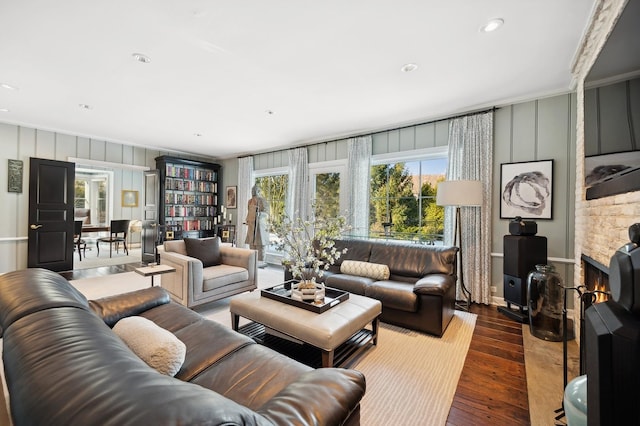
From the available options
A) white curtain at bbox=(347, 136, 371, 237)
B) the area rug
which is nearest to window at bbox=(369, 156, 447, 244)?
white curtain at bbox=(347, 136, 371, 237)

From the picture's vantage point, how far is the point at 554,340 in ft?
8.78

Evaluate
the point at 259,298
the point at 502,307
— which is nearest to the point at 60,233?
the point at 259,298

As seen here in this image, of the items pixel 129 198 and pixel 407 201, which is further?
pixel 129 198

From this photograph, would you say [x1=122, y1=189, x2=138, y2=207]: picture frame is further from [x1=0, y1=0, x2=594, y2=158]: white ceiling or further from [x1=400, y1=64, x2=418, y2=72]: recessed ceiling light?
[x1=400, y1=64, x2=418, y2=72]: recessed ceiling light

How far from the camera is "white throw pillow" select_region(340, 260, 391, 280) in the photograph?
136 inches

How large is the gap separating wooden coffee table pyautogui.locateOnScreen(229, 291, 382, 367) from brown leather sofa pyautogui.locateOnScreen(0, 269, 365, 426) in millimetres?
516

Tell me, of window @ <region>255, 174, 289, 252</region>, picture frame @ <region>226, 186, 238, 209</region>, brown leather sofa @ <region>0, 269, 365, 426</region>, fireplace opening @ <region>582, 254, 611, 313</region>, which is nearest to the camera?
brown leather sofa @ <region>0, 269, 365, 426</region>

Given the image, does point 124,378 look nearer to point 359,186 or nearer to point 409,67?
point 409,67

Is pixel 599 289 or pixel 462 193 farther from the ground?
pixel 462 193

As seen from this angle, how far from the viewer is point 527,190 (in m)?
3.47

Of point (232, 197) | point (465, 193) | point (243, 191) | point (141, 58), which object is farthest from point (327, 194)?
point (141, 58)

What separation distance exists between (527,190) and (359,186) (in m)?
2.38

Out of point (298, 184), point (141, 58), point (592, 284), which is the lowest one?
point (592, 284)

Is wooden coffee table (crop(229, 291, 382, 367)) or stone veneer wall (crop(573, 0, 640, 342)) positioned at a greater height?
stone veneer wall (crop(573, 0, 640, 342))
